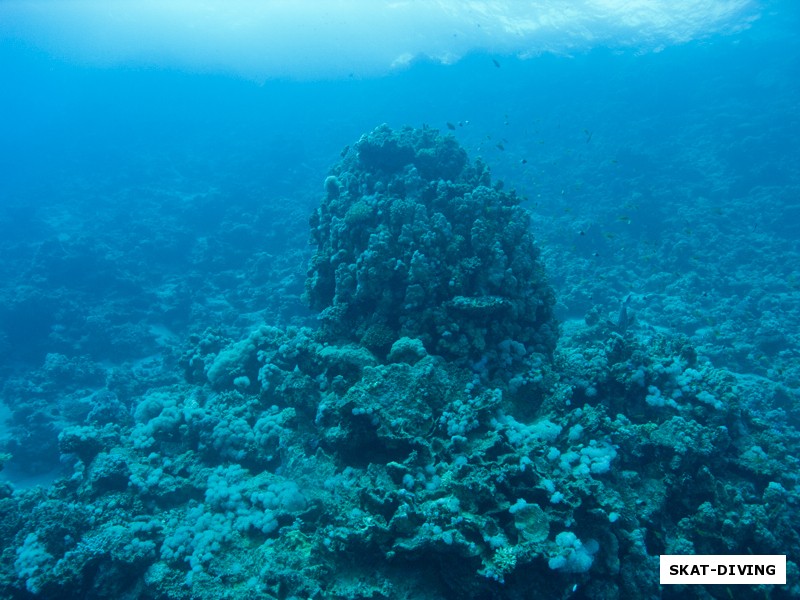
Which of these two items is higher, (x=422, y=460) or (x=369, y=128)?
(x=369, y=128)

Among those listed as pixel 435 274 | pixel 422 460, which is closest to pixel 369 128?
pixel 435 274

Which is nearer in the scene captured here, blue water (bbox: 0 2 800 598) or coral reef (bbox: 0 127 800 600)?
coral reef (bbox: 0 127 800 600)

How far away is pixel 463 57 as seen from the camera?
62.0 m

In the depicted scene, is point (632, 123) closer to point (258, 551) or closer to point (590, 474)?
point (590, 474)

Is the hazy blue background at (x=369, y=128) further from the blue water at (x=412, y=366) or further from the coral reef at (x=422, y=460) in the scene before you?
the coral reef at (x=422, y=460)

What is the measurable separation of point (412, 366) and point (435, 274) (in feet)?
7.45

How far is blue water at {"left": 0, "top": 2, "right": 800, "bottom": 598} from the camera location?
5359 mm

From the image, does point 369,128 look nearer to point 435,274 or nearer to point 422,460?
point 435,274

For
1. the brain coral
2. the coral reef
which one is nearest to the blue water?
the coral reef

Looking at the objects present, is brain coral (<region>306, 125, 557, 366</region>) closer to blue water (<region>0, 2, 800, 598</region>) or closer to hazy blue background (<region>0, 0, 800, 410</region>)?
blue water (<region>0, 2, 800, 598</region>)

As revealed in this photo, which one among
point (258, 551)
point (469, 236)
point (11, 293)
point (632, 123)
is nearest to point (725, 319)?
point (469, 236)

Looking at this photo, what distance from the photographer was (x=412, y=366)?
7.38 m

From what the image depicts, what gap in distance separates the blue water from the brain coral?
845mm

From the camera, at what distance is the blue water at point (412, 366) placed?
17.6 ft
